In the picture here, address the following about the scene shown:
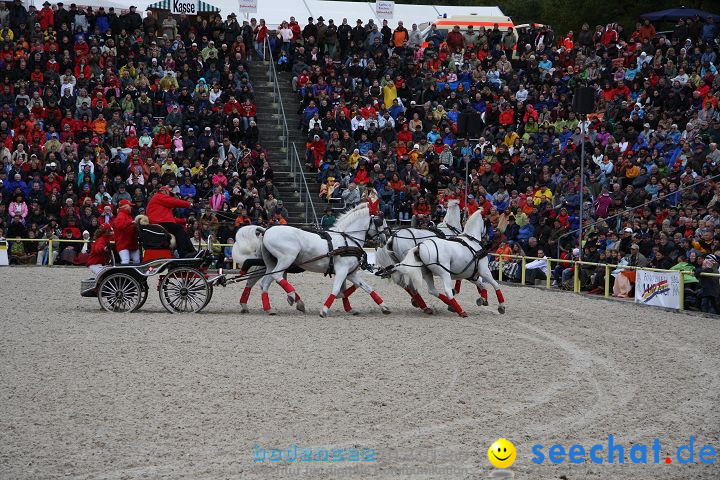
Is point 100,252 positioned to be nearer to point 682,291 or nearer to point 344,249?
point 344,249

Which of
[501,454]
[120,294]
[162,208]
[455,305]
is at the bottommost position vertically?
[501,454]

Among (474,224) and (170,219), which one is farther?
(474,224)

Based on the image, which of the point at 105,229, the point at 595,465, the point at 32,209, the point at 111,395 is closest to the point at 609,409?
the point at 595,465

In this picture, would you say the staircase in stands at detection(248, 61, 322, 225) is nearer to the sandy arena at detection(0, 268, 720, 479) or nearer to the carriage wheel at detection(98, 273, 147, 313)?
the carriage wheel at detection(98, 273, 147, 313)

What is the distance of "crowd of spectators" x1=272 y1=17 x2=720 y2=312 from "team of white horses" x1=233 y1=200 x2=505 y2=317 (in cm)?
471

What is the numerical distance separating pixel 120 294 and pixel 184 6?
20421 millimetres

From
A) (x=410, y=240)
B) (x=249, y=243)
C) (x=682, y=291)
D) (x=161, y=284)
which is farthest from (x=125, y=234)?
(x=682, y=291)

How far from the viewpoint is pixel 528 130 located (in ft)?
99.9

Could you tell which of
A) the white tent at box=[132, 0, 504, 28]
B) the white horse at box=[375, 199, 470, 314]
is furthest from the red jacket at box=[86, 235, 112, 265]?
the white tent at box=[132, 0, 504, 28]

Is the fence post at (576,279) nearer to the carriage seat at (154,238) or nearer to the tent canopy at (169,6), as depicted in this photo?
the carriage seat at (154,238)

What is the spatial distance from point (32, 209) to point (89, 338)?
45.0 feet

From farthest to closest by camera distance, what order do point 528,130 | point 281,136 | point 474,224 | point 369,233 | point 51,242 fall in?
point 281,136 < point 528,130 < point 51,242 < point 474,224 < point 369,233

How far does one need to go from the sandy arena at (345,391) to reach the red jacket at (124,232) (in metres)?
1.09

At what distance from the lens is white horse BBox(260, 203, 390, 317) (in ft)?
55.9
